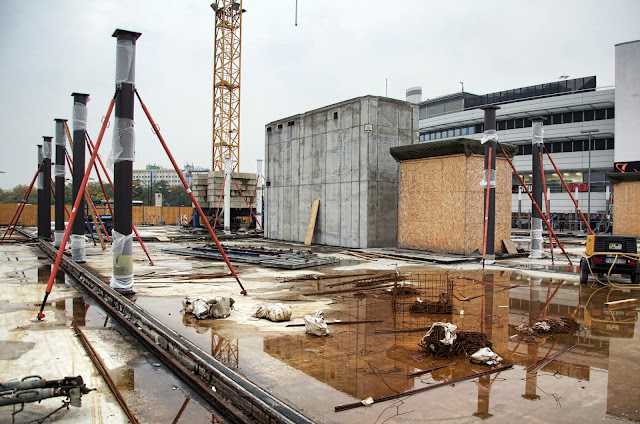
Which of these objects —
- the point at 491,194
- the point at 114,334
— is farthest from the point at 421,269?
the point at 114,334

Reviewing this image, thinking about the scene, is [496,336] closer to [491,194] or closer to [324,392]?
[324,392]

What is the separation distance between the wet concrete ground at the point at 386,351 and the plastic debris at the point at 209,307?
0.22 metres

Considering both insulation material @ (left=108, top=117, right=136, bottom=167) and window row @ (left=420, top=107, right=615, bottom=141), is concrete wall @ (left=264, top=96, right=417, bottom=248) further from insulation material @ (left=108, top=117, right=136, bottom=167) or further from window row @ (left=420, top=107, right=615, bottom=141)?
window row @ (left=420, top=107, right=615, bottom=141)

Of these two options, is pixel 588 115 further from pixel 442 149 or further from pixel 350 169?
pixel 442 149

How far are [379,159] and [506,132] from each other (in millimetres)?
38375

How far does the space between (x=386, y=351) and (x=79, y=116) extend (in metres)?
13.4

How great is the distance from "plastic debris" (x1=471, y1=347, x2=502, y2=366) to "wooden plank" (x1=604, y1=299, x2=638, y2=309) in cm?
528

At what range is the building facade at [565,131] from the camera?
48812mm

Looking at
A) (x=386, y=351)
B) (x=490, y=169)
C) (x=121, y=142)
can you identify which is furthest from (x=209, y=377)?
(x=490, y=169)

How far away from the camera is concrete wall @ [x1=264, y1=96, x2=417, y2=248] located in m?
22.8

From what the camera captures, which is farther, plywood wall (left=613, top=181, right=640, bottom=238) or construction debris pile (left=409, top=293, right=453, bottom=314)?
plywood wall (left=613, top=181, right=640, bottom=238)

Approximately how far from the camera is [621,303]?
10.4 metres

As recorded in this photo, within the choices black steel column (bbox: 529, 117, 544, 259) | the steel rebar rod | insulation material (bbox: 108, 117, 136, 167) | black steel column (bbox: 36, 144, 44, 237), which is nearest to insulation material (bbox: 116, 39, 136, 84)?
insulation material (bbox: 108, 117, 136, 167)

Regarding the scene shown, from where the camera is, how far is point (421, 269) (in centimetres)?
1590
